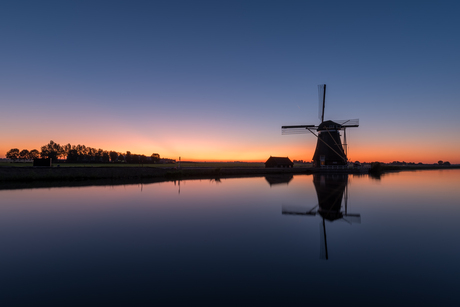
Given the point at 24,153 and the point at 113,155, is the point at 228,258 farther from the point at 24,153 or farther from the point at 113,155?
the point at 24,153

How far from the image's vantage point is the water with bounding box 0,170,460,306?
13.8 feet

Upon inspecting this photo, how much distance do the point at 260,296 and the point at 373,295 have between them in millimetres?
2461

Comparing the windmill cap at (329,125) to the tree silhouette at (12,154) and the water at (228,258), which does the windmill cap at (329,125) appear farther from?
the tree silhouette at (12,154)

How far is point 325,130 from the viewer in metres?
43.6

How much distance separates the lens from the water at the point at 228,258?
4.21 metres

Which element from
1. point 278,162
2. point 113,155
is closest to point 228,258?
point 278,162

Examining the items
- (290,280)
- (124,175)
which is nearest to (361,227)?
(290,280)

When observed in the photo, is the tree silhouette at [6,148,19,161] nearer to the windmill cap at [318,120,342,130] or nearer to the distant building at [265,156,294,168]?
the distant building at [265,156,294,168]

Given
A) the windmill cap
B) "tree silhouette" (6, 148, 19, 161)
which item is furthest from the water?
"tree silhouette" (6, 148, 19, 161)

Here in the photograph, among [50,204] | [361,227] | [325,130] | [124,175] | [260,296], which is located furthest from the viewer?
[325,130]

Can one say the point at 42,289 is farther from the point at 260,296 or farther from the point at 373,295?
the point at 373,295

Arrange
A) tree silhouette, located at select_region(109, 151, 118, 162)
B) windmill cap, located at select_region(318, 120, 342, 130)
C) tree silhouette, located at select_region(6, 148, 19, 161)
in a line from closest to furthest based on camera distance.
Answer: windmill cap, located at select_region(318, 120, 342, 130) → tree silhouette, located at select_region(109, 151, 118, 162) → tree silhouette, located at select_region(6, 148, 19, 161)

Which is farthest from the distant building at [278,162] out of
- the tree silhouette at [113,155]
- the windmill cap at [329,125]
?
the tree silhouette at [113,155]

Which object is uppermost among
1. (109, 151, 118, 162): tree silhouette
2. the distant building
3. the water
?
(109, 151, 118, 162): tree silhouette
